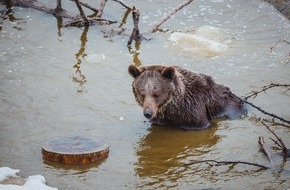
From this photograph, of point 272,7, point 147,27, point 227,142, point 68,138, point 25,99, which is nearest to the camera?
point 68,138

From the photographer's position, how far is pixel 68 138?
7.02m

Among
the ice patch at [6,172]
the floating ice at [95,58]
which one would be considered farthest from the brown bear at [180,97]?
the floating ice at [95,58]

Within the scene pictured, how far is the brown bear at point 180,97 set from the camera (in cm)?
757

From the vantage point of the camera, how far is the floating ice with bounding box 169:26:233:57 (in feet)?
36.6

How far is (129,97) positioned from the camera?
29.9 ft

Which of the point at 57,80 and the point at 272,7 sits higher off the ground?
the point at 272,7

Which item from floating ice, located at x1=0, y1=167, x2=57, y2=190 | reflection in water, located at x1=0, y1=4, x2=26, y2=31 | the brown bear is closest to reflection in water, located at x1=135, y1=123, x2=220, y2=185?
the brown bear

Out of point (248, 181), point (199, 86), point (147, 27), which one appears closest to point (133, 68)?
point (199, 86)

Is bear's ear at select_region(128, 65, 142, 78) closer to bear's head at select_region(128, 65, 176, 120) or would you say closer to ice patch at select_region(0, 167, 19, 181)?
bear's head at select_region(128, 65, 176, 120)

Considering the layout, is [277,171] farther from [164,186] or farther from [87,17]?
[87,17]

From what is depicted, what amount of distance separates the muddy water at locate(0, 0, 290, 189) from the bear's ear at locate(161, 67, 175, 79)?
89cm

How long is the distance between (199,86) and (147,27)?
485cm

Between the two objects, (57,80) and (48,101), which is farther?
(57,80)

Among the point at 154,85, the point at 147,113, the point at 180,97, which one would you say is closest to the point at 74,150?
the point at 147,113
